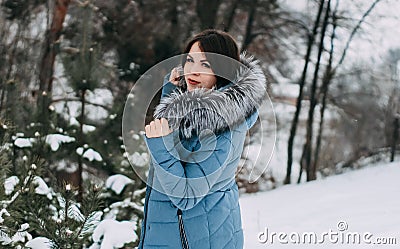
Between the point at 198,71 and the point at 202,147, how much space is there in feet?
1.03

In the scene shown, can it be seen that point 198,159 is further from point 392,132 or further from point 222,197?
point 392,132

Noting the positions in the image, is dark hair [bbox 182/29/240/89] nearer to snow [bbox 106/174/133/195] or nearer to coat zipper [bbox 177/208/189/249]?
coat zipper [bbox 177/208/189/249]

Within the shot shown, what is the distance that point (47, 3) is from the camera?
9.95m

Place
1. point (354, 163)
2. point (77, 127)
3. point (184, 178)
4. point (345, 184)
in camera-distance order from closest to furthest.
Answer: point (184, 178) < point (77, 127) < point (345, 184) < point (354, 163)

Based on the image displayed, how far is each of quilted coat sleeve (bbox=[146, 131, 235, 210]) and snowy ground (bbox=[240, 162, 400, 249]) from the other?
237 cm

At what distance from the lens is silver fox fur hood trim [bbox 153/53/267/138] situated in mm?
1984

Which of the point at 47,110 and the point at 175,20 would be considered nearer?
the point at 47,110

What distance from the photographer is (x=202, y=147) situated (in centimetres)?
196

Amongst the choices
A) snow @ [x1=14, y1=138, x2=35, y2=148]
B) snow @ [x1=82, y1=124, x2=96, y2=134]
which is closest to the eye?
snow @ [x1=14, y1=138, x2=35, y2=148]

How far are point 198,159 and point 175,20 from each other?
817cm

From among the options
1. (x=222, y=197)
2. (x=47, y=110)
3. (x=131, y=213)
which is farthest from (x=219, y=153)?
(x=47, y=110)

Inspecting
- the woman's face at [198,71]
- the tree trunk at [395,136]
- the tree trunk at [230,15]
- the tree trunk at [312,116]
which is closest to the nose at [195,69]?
the woman's face at [198,71]

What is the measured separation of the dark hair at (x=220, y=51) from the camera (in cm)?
212

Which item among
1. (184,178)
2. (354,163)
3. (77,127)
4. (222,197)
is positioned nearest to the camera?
(184,178)
